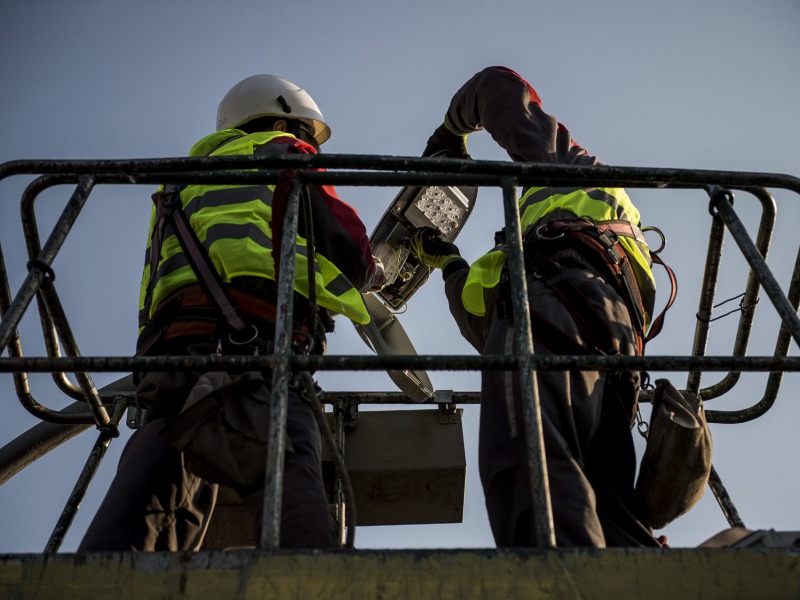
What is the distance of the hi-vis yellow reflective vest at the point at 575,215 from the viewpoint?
366cm

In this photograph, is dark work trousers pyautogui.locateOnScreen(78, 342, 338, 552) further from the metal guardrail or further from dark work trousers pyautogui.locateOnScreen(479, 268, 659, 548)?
dark work trousers pyautogui.locateOnScreen(479, 268, 659, 548)

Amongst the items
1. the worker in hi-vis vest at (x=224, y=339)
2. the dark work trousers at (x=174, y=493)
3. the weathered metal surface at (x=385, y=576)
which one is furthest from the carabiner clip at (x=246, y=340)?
the weathered metal surface at (x=385, y=576)

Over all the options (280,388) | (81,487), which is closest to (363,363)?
(280,388)

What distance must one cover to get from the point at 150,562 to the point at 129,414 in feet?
7.45

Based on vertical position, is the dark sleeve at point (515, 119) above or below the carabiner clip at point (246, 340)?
above

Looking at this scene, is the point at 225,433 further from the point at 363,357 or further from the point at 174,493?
the point at 363,357

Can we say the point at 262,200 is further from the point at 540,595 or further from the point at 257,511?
the point at 540,595

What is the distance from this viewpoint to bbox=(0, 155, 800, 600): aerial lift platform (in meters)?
1.81

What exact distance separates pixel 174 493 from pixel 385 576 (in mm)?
1172

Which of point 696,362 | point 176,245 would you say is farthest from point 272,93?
point 696,362

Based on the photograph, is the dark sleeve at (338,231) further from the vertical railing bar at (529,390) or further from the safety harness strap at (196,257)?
the vertical railing bar at (529,390)

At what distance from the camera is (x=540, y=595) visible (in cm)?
181

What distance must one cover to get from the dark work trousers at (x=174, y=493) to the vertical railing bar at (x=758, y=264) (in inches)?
46.5

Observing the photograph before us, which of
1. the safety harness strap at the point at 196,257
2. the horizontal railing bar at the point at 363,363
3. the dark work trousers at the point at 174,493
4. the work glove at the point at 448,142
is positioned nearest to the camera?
the horizontal railing bar at the point at 363,363
